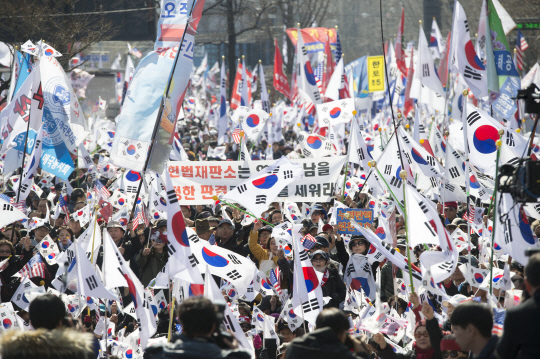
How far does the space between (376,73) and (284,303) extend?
17.2m

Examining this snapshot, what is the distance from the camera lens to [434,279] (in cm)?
571

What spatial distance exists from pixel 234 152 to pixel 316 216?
882 cm

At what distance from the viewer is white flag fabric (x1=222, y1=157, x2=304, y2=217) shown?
800cm

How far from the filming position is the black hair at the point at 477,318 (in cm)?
360

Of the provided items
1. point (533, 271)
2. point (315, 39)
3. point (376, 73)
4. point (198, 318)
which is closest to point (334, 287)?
point (533, 271)

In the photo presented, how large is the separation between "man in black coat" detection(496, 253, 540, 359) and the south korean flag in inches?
448

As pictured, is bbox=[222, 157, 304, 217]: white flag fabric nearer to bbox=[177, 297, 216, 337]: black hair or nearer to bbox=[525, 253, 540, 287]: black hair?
bbox=[177, 297, 216, 337]: black hair

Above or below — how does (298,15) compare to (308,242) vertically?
above

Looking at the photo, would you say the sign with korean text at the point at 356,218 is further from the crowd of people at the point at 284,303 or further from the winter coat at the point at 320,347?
the winter coat at the point at 320,347

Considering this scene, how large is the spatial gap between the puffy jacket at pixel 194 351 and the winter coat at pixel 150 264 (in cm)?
475

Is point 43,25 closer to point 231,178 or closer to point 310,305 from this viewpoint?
point 231,178

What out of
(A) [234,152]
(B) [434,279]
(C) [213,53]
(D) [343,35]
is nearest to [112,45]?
(C) [213,53]

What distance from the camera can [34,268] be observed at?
734cm

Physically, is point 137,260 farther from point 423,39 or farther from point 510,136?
point 423,39
